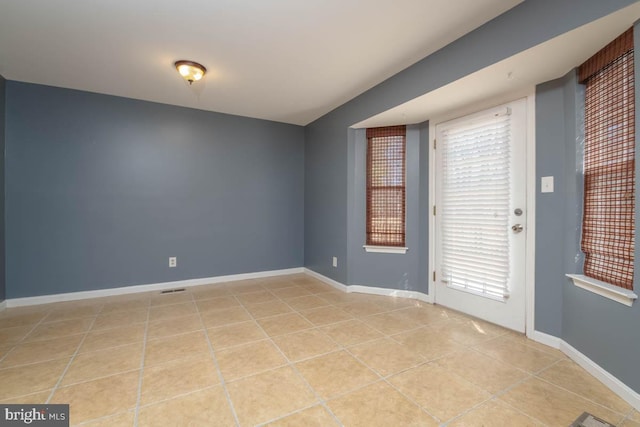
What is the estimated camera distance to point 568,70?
212 cm

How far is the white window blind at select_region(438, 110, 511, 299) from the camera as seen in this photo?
262 centimetres

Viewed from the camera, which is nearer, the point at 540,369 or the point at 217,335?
the point at 540,369

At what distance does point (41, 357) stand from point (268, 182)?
321 cm

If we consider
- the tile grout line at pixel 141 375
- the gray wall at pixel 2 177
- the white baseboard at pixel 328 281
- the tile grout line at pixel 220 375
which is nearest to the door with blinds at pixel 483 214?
the white baseboard at pixel 328 281

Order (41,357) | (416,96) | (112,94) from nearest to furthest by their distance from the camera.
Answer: (41,357), (416,96), (112,94)

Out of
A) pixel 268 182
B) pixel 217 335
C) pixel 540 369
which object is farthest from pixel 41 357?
pixel 540 369

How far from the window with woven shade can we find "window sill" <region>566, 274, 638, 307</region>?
47mm

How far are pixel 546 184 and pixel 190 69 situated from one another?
3.37 metres

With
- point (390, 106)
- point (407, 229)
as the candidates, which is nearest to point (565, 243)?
point (407, 229)

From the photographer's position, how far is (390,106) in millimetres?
3016

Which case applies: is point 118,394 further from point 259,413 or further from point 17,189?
point 17,189

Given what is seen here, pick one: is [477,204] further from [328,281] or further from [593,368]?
[328,281]

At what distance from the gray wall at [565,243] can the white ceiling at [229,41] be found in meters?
0.89

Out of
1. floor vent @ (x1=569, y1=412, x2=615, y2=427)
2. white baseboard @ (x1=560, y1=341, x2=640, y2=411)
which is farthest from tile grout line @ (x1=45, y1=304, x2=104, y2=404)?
white baseboard @ (x1=560, y1=341, x2=640, y2=411)
